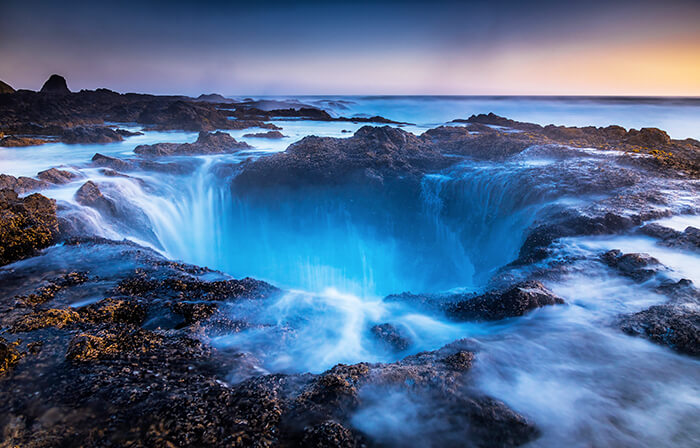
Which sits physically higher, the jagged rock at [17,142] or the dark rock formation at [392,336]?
the jagged rock at [17,142]

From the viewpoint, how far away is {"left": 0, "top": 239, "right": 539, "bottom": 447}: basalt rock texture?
246 centimetres

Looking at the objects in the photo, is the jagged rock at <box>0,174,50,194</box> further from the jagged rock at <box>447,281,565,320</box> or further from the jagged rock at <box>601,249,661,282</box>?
the jagged rock at <box>601,249,661,282</box>

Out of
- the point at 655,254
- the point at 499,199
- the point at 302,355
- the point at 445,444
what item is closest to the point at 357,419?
the point at 445,444

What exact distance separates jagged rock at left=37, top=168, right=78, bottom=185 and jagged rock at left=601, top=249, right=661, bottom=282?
46.5 ft

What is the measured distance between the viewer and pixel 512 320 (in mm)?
4555

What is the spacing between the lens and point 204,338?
156 inches

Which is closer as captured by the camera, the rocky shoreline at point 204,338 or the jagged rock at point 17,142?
the rocky shoreline at point 204,338

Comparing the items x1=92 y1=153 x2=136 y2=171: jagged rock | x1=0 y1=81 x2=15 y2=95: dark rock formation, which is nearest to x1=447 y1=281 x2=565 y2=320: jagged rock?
x1=92 y1=153 x2=136 y2=171: jagged rock

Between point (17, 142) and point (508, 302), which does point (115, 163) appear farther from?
point (508, 302)

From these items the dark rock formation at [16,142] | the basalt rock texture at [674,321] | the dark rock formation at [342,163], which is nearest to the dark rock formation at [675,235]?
the basalt rock texture at [674,321]

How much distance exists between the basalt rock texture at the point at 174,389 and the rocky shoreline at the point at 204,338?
1 centimetres

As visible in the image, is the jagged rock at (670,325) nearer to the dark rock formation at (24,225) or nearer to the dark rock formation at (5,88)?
the dark rock formation at (24,225)

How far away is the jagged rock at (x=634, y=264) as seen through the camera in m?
4.88

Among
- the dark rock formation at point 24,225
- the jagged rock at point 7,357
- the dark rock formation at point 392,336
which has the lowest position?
the dark rock formation at point 392,336
